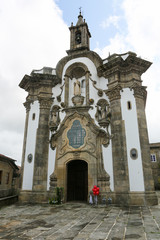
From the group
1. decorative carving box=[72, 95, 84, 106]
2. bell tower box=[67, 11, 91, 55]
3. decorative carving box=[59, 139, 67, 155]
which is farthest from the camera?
bell tower box=[67, 11, 91, 55]

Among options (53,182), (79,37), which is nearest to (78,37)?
(79,37)

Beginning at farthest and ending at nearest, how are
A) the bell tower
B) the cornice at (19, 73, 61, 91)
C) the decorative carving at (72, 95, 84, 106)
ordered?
the bell tower, the cornice at (19, 73, 61, 91), the decorative carving at (72, 95, 84, 106)

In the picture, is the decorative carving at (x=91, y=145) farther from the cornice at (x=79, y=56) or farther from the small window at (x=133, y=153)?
the cornice at (x=79, y=56)

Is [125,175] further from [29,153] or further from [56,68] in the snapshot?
[56,68]

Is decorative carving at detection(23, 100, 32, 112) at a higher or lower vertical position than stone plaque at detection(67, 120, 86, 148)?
higher

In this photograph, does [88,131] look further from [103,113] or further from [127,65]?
[127,65]

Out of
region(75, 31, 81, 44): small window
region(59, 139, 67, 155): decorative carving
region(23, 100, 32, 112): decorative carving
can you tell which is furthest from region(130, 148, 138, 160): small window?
region(75, 31, 81, 44): small window

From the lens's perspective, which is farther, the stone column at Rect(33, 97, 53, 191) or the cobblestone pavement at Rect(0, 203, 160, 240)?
the stone column at Rect(33, 97, 53, 191)

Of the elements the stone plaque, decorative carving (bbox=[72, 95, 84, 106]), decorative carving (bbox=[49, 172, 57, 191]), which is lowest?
decorative carving (bbox=[49, 172, 57, 191])

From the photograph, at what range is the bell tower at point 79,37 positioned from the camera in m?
20.2

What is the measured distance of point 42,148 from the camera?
1611 centimetres

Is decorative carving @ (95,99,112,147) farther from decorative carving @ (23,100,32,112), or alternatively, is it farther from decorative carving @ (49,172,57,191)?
decorative carving @ (23,100,32,112)

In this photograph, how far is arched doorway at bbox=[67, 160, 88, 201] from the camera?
51.0 ft

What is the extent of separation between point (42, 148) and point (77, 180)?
13.6 feet
